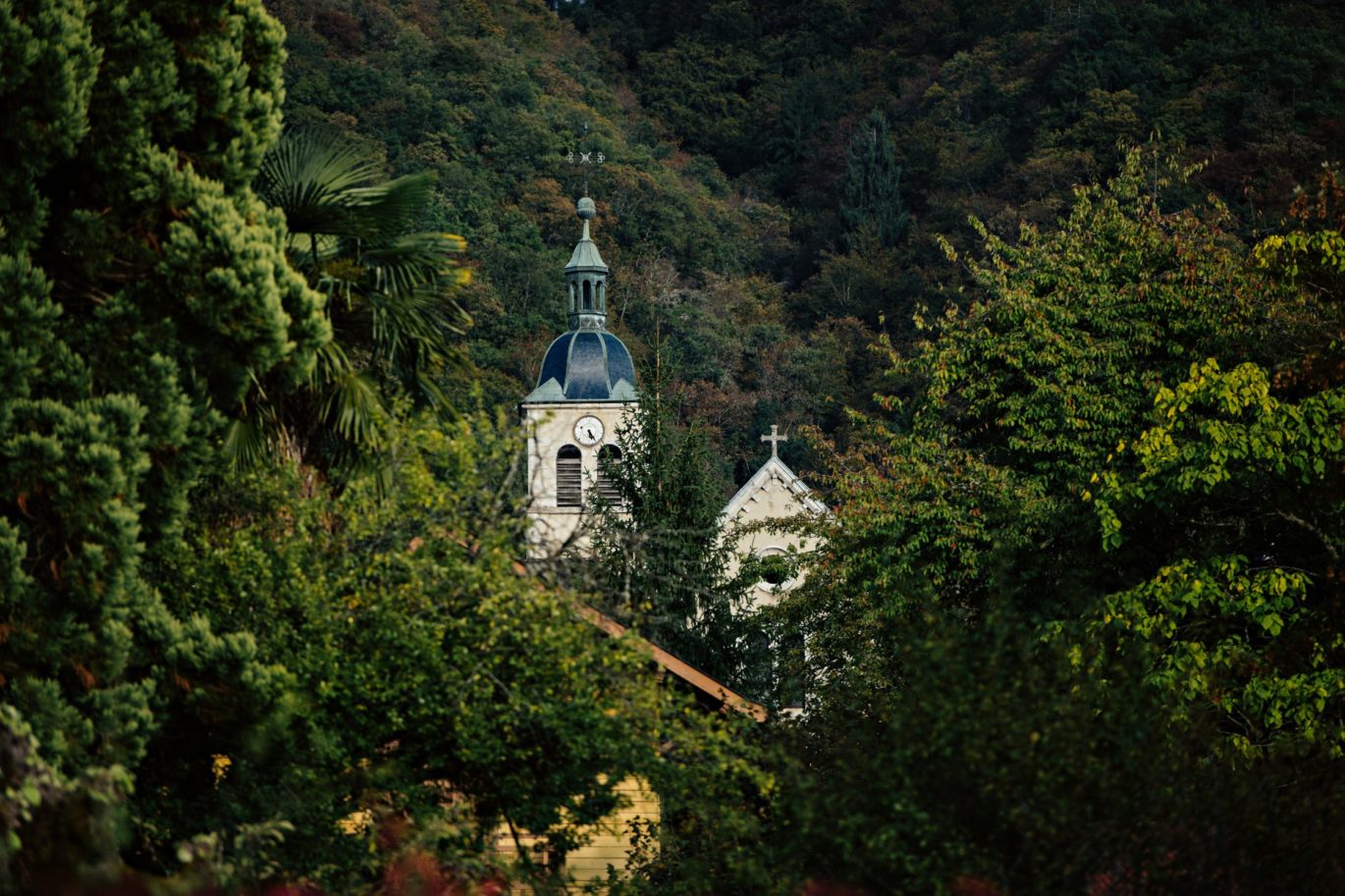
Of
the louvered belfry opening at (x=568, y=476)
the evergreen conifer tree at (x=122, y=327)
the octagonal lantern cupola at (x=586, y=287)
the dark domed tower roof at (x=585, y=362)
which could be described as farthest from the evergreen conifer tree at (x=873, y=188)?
the evergreen conifer tree at (x=122, y=327)

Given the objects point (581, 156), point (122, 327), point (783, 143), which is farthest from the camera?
point (783, 143)

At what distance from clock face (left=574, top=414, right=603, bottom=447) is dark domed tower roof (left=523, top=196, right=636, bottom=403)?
54 cm

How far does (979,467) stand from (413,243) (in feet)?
33.9

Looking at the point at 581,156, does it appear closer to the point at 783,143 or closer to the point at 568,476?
the point at 783,143

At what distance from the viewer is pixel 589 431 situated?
47688 millimetres

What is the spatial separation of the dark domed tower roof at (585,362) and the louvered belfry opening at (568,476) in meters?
1.33

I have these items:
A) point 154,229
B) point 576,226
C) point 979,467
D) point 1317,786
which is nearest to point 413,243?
point 154,229

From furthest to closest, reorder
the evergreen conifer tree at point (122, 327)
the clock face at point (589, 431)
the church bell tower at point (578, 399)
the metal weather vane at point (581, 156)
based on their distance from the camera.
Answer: the metal weather vane at point (581, 156) → the clock face at point (589, 431) → the church bell tower at point (578, 399) → the evergreen conifer tree at point (122, 327)

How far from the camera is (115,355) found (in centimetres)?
1241

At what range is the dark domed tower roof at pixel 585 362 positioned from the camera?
47688mm

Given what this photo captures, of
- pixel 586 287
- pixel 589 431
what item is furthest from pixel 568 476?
pixel 586 287

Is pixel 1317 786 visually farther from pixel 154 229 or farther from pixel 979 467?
pixel 154 229

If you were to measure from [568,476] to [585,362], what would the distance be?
2.82 m

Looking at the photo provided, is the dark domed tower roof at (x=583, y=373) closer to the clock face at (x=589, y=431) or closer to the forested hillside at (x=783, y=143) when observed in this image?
the clock face at (x=589, y=431)
